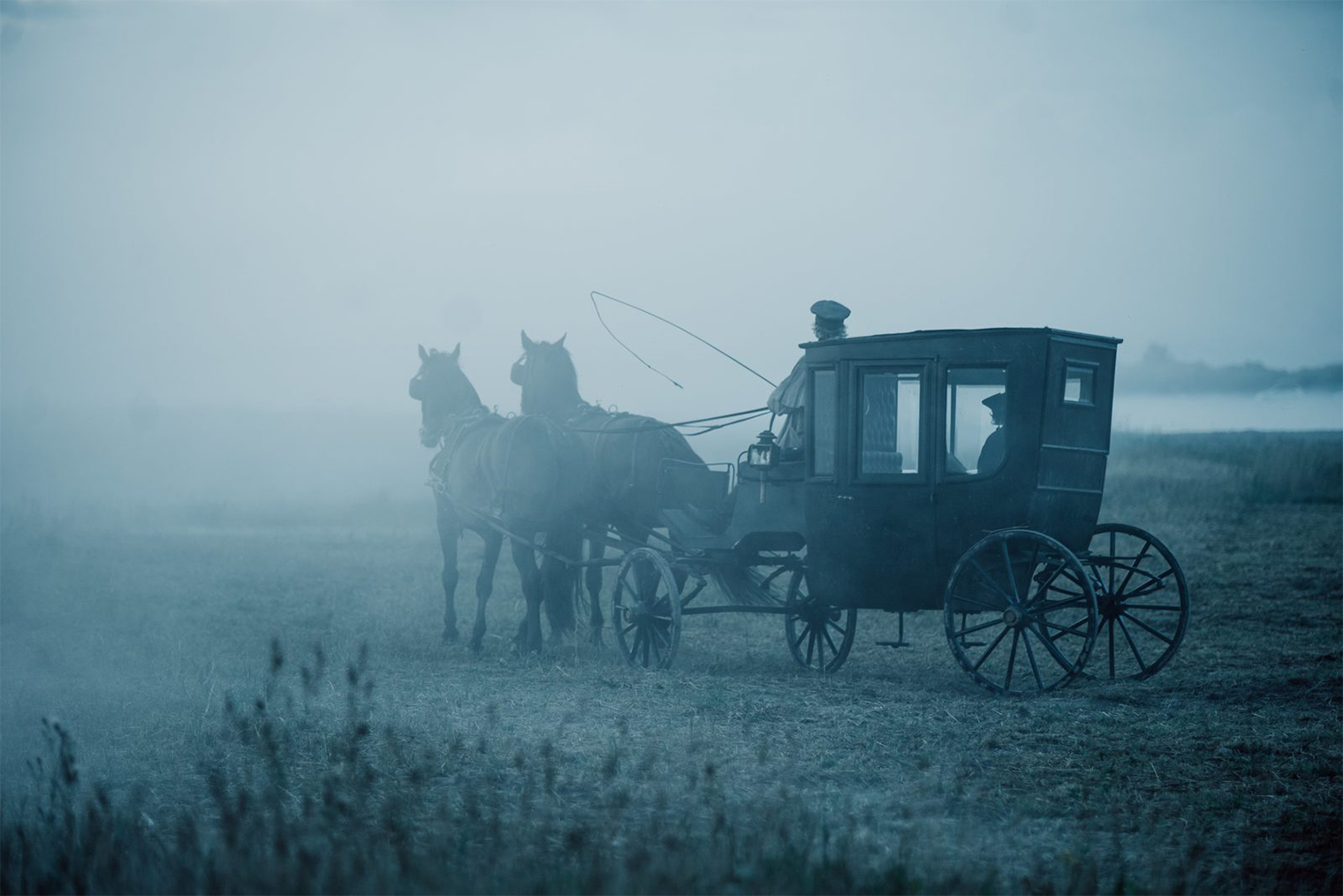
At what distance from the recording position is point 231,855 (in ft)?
12.9

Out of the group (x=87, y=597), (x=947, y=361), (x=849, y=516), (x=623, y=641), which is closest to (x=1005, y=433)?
(x=947, y=361)

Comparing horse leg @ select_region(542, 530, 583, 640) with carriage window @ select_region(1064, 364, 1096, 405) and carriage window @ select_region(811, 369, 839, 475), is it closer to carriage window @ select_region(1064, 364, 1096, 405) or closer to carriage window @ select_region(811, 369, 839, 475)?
carriage window @ select_region(811, 369, 839, 475)

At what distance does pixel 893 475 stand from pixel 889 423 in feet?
1.16

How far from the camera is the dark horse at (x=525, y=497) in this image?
1084 centimetres

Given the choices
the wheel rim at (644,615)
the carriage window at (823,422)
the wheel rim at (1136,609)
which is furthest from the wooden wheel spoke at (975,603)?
the wheel rim at (644,615)

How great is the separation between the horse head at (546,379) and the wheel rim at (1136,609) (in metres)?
5.31

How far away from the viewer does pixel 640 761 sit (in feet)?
19.6

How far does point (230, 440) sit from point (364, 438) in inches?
649

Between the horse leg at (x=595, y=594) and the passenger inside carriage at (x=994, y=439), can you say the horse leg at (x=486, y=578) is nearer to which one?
the horse leg at (x=595, y=594)

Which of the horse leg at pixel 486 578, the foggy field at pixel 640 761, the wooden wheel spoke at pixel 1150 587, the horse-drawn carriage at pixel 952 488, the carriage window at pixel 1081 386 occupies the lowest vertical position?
the foggy field at pixel 640 761

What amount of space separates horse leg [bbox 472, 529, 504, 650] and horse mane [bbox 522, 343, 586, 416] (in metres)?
1.34

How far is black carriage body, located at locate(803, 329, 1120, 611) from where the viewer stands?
7.67 meters

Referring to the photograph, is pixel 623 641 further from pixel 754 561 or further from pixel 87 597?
pixel 87 597

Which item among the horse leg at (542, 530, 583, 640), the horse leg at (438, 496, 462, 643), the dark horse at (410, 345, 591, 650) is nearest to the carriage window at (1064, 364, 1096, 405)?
the dark horse at (410, 345, 591, 650)
